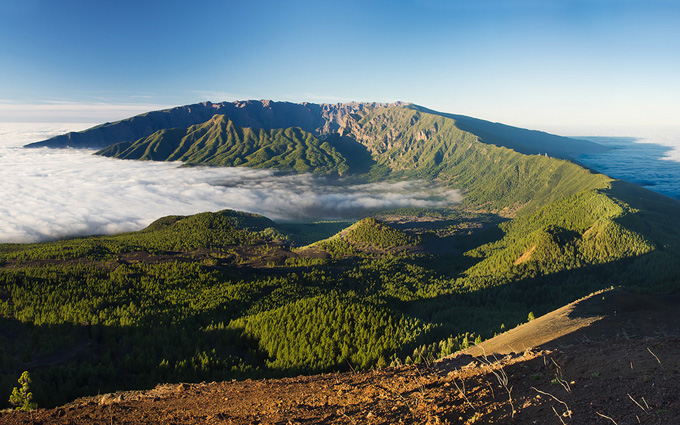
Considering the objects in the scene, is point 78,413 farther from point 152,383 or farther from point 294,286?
point 294,286

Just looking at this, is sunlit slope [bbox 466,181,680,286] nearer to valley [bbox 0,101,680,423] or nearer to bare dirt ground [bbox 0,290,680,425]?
valley [bbox 0,101,680,423]

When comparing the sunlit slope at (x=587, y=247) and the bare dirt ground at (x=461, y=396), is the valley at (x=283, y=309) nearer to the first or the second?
the bare dirt ground at (x=461, y=396)

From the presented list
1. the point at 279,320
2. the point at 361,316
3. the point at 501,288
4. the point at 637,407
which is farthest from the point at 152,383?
the point at 501,288

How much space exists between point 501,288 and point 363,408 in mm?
143515

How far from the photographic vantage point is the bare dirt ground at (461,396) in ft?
55.0

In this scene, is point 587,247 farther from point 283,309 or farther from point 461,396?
point 461,396

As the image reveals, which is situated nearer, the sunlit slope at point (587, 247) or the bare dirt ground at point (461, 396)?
the bare dirt ground at point (461, 396)

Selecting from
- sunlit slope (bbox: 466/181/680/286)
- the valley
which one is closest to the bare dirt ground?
the valley

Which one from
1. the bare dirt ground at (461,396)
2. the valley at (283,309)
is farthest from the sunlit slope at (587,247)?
the bare dirt ground at (461,396)

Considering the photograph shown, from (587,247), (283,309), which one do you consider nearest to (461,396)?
(283,309)

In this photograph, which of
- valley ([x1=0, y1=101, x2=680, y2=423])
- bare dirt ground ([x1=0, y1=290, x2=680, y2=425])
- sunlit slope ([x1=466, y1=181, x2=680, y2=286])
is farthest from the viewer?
sunlit slope ([x1=466, y1=181, x2=680, y2=286])

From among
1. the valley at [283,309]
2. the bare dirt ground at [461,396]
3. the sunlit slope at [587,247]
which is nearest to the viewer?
the bare dirt ground at [461,396]

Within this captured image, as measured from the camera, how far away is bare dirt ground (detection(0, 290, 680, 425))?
55.0ft

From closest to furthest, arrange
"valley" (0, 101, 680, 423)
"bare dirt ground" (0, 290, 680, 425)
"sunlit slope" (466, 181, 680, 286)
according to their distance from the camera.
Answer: "bare dirt ground" (0, 290, 680, 425) → "valley" (0, 101, 680, 423) → "sunlit slope" (466, 181, 680, 286)
